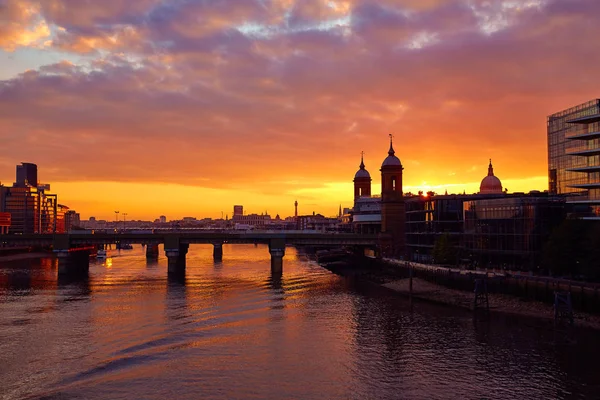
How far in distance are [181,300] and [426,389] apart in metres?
50.9

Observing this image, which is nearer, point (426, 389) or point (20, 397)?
point (20, 397)

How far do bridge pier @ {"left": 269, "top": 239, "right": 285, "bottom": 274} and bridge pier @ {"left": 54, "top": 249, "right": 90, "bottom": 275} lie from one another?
1857 inches

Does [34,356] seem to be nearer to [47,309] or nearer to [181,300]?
[47,309]

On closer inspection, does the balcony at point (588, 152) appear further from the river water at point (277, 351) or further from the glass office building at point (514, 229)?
the river water at point (277, 351)

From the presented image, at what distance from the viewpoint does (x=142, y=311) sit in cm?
7475

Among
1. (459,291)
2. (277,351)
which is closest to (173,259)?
(459,291)

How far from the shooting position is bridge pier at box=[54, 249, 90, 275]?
129750 millimetres

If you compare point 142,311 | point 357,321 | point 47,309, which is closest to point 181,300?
point 142,311

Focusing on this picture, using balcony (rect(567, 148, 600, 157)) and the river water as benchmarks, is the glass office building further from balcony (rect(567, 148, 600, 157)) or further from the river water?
the river water

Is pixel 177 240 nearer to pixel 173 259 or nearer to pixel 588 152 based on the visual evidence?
pixel 173 259

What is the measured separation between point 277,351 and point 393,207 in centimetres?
10125

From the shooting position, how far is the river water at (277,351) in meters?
42.7

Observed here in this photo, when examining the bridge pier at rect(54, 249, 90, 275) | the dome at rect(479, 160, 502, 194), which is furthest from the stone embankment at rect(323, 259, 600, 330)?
the bridge pier at rect(54, 249, 90, 275)

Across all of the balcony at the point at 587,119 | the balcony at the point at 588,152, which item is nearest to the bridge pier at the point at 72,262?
the balcony at the point at 588,152
